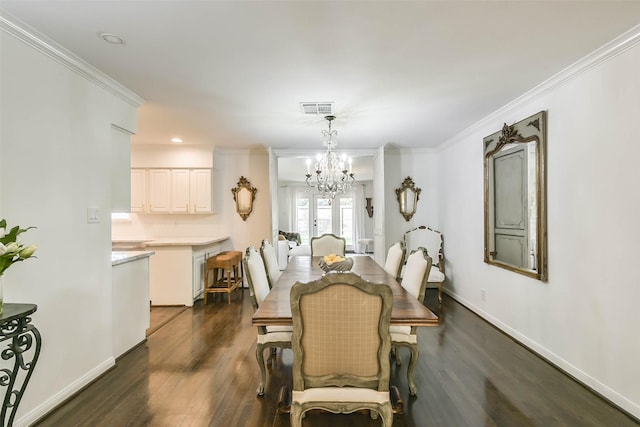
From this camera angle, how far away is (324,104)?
3178mm

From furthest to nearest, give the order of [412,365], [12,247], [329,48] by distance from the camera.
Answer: [412,365]
[329,48]
[12,247]

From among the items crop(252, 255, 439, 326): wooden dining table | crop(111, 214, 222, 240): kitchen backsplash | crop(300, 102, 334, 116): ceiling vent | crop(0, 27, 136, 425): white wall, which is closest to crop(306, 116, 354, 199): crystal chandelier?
crop(300, 102, 334, 116): ceiling vent

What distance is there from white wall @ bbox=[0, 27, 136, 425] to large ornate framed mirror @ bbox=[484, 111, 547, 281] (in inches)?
152

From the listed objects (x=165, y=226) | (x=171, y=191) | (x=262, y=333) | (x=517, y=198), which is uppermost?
(x=171, y=191)

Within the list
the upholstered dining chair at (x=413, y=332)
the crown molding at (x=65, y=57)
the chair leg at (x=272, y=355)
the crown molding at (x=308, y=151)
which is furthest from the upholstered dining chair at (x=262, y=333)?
the crown molding at (x=308, y=151)

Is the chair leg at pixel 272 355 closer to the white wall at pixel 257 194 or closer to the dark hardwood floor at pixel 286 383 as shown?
the dark hardwood floor at pixel 286 383

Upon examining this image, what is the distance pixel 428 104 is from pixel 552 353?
2.59 metres

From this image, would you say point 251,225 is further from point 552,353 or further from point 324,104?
point 552,353

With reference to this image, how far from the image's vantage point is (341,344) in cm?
156

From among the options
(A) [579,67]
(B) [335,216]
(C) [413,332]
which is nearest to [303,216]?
(B) [335,216]

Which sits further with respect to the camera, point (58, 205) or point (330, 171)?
point (330, 171)

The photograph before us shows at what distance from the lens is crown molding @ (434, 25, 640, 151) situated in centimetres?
201

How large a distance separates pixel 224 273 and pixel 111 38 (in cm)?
395

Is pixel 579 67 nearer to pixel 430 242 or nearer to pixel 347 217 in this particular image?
pixel 430 242
